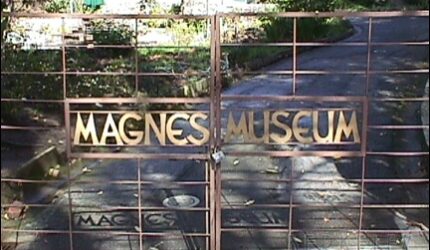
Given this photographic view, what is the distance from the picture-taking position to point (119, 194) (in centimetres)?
563

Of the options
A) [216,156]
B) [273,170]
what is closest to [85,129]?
[216,156]

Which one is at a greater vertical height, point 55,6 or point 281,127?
point 55,6

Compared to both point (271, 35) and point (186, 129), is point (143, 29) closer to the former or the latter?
point (271, 35)

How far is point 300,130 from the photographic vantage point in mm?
3604

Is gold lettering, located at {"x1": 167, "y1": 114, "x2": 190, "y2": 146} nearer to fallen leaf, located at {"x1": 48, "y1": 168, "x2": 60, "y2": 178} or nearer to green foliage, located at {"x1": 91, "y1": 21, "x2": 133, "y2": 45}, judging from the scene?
fallen leaf, located at {"x1": 48, "y1": 168, "x2": 60, "y2": 178}

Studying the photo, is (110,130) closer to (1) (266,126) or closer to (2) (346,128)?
(1) (266,126)

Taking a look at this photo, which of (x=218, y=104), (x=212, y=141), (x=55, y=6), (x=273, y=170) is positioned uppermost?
(x=55, y=6)

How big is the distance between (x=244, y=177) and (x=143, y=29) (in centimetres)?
186

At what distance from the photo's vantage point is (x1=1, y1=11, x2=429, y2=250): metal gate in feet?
11.7

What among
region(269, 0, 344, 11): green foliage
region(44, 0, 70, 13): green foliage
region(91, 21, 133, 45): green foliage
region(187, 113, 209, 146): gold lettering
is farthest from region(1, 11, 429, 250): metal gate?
region(269, 0, 344, 11): green foliage

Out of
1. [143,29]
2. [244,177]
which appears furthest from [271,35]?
[244,177]

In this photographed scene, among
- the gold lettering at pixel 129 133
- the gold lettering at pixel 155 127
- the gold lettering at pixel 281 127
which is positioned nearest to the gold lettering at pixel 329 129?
the gold lettering at pixel 281 127

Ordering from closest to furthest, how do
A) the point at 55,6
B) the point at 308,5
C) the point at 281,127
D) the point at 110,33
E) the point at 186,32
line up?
the point at 281,127, the point at 55,6, the point at 186,32, the point at 110,33, the point at 308,5

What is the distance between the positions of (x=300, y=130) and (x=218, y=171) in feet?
1.53
